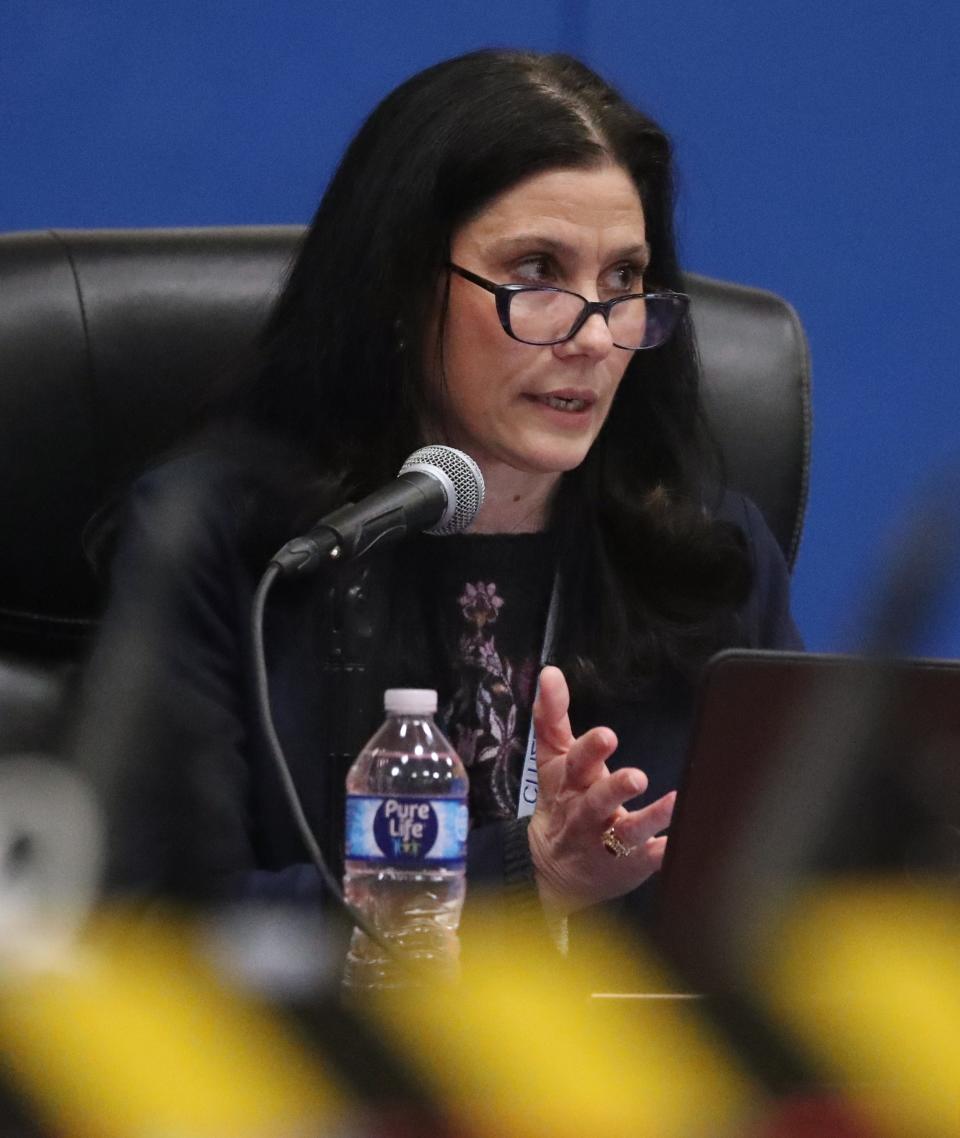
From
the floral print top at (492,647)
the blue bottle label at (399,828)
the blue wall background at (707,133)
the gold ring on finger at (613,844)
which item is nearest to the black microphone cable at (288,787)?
the blue bottle label at (399,828)

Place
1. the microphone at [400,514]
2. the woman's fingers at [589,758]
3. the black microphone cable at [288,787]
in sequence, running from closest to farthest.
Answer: the black microphone cable at [288,787]
the microphone at [400,514]
the woman's fingers at [589,758]

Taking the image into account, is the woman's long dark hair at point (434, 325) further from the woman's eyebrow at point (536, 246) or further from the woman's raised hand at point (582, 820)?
the woman's raised hand at point (582, 820)

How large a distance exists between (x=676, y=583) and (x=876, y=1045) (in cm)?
110

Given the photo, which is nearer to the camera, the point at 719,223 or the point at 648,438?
the point at 648,438

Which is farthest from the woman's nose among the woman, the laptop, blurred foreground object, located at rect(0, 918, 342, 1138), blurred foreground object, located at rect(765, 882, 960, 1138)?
blurred foreground object, located at rect(0, 918, 342, 1138)

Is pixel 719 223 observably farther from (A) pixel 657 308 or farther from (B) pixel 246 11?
(A) pixel 657 308

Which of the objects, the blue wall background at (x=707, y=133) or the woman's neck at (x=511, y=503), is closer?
the woman's neck at (x=511, y=503)

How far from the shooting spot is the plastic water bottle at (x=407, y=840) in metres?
0.96

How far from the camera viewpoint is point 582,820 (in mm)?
1115

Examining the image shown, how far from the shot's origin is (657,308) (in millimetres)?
1451

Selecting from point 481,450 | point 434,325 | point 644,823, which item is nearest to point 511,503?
point 481,450

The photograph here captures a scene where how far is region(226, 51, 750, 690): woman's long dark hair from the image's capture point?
1455mm

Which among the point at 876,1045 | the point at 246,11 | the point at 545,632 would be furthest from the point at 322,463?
the point at 876,1045

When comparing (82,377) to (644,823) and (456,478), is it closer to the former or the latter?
(456,478)
